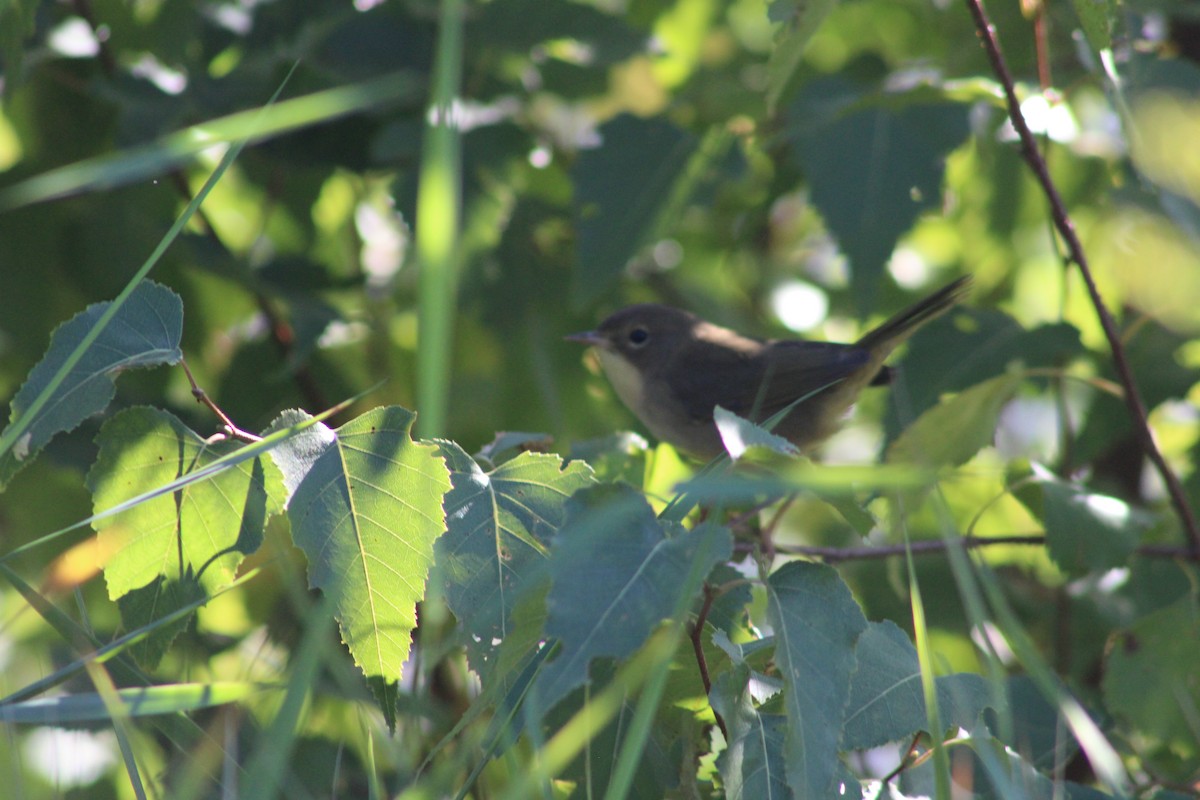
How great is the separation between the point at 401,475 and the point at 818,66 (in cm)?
311

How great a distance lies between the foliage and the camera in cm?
138

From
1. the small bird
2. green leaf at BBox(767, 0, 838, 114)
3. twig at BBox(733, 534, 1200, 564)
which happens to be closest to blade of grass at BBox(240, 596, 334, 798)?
twig at BBox(733, 534, 1200, 564)

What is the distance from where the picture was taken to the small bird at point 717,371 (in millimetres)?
3670

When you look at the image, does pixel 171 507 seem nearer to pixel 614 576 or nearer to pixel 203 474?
pixel 203 474

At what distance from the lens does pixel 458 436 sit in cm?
382

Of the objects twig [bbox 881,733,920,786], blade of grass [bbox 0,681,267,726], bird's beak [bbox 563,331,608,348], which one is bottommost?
twig [bbox 881,733,920,786]

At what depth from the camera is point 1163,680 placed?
2.36 meters

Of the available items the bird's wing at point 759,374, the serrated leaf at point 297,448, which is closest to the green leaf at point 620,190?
the bird's wing at point 759,374

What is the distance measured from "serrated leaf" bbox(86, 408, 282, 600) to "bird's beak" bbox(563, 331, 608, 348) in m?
2.23

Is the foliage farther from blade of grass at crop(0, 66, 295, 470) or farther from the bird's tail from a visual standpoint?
the bird's tail

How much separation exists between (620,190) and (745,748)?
207 cm

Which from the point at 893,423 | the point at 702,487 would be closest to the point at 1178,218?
the point at 893,423

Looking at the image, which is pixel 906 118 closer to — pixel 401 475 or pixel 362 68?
pixel 362 68

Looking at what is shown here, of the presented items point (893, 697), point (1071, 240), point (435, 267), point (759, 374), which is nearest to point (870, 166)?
point (1071, 240)
